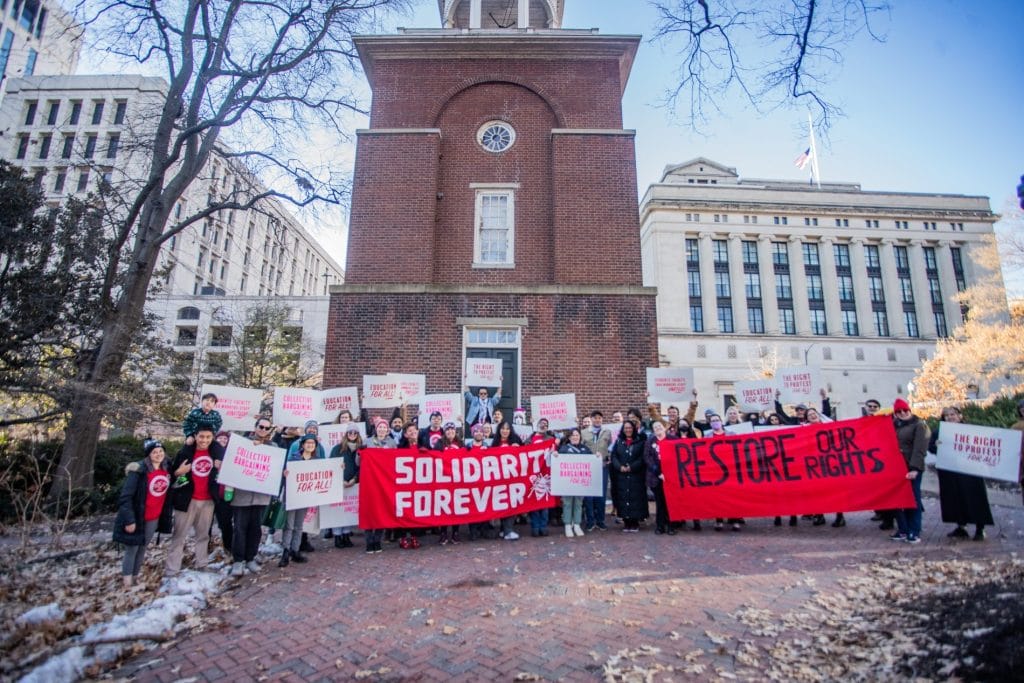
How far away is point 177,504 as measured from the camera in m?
6.35

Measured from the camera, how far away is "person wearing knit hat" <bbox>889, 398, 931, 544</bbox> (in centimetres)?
733

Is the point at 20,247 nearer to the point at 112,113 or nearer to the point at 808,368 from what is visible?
the point at 808,368

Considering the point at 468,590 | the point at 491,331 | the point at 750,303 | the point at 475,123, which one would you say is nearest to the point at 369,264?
the point at 491,331

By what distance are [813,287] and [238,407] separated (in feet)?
203

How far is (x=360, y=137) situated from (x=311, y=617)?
13288 mm

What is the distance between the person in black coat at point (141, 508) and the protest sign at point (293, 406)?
9.23ft

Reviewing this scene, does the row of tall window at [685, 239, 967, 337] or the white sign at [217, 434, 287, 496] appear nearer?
the white sign at [217, 434, 287, 496]

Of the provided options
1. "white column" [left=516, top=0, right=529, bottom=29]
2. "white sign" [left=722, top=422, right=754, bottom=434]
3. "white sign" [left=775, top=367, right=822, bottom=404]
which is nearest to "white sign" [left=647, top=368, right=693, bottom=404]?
"white sign" [left=722, top=422, right=754, bottom=434]

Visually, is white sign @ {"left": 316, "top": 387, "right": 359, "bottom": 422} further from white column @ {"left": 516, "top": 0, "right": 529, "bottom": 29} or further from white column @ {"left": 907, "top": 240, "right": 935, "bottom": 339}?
white column @ {"left": 907, "top": 240, "right": 935, "bottom": 339}

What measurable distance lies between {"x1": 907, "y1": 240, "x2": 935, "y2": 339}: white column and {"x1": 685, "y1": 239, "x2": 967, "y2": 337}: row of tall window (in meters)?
0.41

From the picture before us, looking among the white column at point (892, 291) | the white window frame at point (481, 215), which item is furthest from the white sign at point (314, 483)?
the white column at point (892, 291)

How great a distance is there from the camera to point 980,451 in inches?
281

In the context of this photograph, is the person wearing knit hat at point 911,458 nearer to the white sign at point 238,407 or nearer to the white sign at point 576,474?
the white sign at point 576,474

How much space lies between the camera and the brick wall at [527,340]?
1307 centimetres
